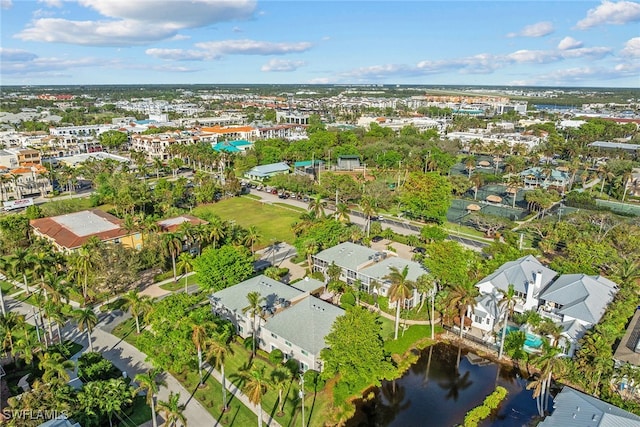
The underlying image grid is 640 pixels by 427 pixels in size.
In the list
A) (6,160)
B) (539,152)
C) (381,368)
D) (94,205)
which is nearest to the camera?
(381,368)

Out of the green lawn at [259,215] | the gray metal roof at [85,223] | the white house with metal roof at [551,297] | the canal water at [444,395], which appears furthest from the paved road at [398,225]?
the gray metal roof at [85,223]

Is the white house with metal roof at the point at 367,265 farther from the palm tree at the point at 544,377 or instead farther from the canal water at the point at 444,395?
the palm tree at the point at 544,377

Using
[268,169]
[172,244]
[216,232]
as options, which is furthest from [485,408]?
[268,169]

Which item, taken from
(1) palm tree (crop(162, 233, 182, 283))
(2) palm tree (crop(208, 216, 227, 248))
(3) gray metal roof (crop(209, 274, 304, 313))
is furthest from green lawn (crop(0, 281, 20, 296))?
(3) gray metal roof (crop(209, 274, 304, 313))

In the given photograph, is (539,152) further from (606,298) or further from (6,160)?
(6,160)

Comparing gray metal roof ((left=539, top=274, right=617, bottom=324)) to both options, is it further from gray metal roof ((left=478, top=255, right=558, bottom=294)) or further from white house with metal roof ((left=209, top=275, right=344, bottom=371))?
white house with metal roof ((left=209, top=275, right=344, bottom=371))

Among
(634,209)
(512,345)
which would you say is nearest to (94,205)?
(512,345)
